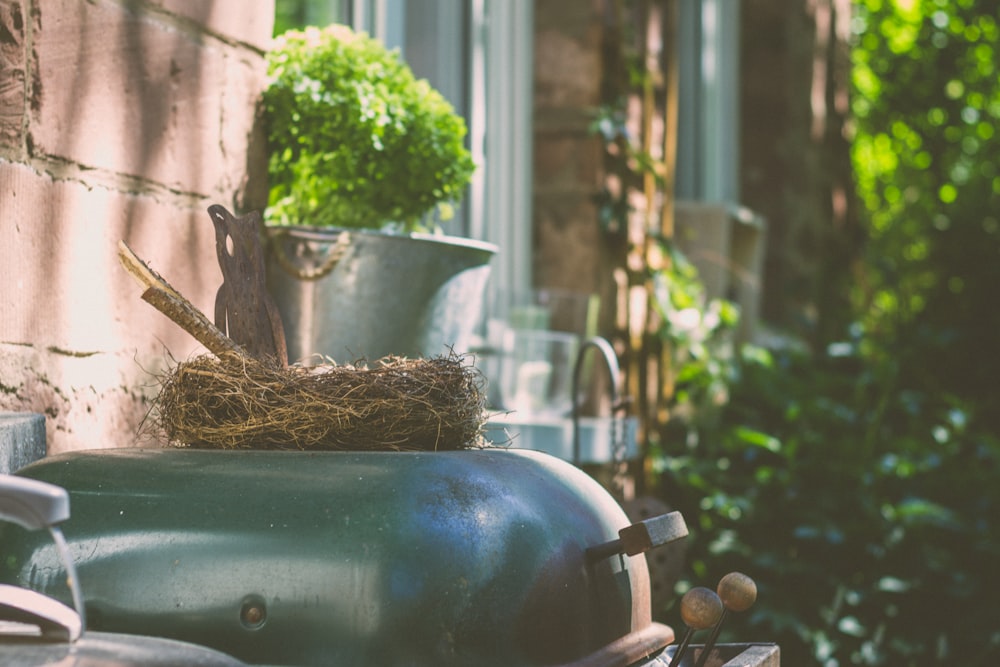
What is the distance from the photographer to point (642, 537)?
4.17 ft

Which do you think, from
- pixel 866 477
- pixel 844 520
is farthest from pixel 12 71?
pixel 866 477

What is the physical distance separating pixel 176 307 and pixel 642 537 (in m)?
0.57

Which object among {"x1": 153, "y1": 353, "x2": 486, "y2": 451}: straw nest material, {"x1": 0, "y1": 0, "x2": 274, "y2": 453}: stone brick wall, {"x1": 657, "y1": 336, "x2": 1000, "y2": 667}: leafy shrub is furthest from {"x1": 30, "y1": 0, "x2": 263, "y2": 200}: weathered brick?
{"x1": 657, "y1": 336, "x2": 1000, "y2": 667}: leafy shrub

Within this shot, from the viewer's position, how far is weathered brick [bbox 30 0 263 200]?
1.57 metres

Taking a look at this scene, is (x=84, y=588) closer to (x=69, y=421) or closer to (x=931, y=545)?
(x=69, y=421)

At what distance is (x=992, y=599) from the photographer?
331cm

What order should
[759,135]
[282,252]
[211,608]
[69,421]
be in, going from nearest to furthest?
1. [211,608]
2. [69,421]
3. [282,252]
4. [759,135]

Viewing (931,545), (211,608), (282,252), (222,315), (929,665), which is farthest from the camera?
(931,545)

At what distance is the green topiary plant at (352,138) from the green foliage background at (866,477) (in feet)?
4.10

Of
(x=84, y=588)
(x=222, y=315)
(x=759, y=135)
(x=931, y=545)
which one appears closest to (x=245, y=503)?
(x=84, y=588)

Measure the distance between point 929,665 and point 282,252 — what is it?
223 centimetres

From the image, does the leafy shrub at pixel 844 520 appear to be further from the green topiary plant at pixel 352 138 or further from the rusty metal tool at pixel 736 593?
the rusty metal tool at pixel 736 593

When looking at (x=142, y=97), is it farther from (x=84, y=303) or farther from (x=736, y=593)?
(x=736, y=593)

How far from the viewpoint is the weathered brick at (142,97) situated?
157 centimetres
